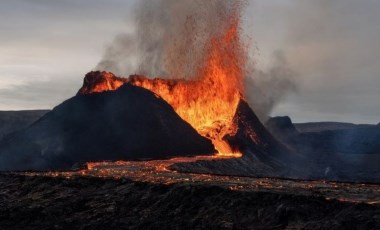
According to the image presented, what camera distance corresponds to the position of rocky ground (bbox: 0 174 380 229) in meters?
20.5

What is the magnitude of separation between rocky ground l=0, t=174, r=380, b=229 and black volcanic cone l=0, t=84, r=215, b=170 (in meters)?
29.2

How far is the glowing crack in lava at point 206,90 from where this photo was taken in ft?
259

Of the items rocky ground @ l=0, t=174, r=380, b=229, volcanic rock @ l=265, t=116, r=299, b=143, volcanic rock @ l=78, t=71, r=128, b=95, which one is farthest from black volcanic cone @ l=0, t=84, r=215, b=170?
volcanic rock @ l=265, t=116, r=299, b=143

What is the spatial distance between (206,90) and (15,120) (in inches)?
3202

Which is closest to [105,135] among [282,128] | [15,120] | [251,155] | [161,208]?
[251,155]

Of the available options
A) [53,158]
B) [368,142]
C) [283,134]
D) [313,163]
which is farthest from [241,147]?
[368,142]

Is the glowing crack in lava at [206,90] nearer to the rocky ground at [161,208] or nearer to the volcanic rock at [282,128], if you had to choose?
the volcanic rock at [282,128]

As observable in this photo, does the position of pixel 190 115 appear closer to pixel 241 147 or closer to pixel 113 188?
pixel 241 147

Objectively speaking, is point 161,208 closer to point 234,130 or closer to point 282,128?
point 234,130

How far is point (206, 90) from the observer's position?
82125 millimetres

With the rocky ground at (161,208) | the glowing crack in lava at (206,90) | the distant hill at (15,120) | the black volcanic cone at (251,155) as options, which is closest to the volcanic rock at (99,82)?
the glowing crack in lava at (206,90)

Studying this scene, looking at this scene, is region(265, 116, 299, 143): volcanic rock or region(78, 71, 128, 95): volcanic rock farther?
region(265, 116, 299, 143): volcanic rock

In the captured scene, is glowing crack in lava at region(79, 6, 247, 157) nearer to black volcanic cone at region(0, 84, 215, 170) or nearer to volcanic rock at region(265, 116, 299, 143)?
black volcanic cone at region(0, 84, 215, 170)

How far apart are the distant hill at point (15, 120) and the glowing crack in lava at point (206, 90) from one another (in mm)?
62587
